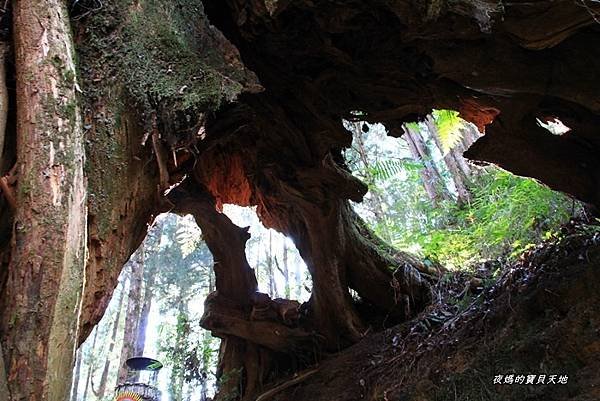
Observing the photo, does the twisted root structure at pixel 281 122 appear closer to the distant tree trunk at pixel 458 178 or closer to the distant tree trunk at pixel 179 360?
the distant tree trunk at pixel 179 360

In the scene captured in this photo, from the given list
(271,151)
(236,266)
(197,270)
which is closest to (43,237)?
(271,151)

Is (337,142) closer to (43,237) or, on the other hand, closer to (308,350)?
(308,350)

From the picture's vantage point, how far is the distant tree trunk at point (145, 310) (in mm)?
12095

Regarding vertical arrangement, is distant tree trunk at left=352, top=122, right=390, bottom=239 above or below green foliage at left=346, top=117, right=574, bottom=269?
above

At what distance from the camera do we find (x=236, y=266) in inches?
220

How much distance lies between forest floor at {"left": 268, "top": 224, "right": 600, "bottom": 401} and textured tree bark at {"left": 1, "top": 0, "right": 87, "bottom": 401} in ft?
9.60

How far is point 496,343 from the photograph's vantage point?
391cm

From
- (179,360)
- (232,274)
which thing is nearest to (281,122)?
(232,274)

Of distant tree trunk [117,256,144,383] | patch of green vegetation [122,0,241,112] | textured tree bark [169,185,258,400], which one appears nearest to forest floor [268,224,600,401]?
textured tree bark [169,185,258,400]

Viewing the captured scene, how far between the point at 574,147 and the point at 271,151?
108 inches

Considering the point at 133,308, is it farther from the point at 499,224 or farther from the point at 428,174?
the point at 499,224

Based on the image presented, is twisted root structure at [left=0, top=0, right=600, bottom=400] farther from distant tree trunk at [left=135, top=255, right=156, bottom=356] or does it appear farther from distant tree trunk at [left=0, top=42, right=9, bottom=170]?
distant tree trunk at [left=135, top=255, right=156, bottom=356]

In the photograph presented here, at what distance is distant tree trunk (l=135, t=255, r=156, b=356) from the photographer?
12095 mm

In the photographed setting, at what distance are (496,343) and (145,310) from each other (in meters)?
12.0
